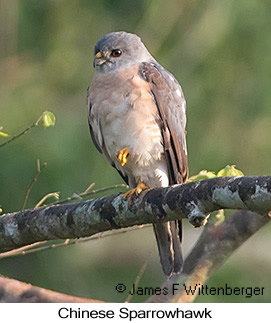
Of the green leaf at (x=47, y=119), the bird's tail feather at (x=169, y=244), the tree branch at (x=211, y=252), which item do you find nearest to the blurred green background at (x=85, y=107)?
the tree branch at (x=211, y=252)

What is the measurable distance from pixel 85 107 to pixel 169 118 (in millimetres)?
4418

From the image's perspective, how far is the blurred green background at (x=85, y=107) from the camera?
8.31 meters

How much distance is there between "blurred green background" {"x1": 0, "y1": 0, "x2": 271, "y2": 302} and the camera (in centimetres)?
831

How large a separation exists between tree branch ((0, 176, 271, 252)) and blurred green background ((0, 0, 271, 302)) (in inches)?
161

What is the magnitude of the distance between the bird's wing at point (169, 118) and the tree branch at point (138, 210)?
65 cm

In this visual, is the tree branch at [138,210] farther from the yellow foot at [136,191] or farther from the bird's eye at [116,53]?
the bird's eye at [116,53]

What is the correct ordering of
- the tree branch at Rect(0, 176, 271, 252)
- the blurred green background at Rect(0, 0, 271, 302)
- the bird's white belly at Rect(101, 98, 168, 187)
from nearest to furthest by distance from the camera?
the tree branch at Rect(0, 176, 271, 252) < the bird's white belly at Rect(101, 98, 168, 187) < the blurred green background at Rect(0, 0, 271, 302)

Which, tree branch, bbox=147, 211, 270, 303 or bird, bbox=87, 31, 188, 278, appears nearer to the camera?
bird, bbox=87, 31, 188, 278

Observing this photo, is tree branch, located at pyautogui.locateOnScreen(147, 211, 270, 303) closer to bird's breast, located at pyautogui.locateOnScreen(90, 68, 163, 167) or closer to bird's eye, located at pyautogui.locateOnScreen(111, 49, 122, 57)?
bird's breast, located at pyautogui.locateOnScreen(90, 68, 163, 167)

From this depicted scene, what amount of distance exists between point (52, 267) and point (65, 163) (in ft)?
4.24

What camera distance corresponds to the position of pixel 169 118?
4.48 m

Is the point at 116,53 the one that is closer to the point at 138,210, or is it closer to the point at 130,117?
the point at 130,117

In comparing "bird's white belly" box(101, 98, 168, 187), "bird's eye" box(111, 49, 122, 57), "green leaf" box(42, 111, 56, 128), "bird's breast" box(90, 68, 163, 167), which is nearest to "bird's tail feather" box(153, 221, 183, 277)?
"bird's white belly" box(101, 98, 168, 187)

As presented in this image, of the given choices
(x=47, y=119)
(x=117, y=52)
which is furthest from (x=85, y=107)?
(x=47, y=119)
